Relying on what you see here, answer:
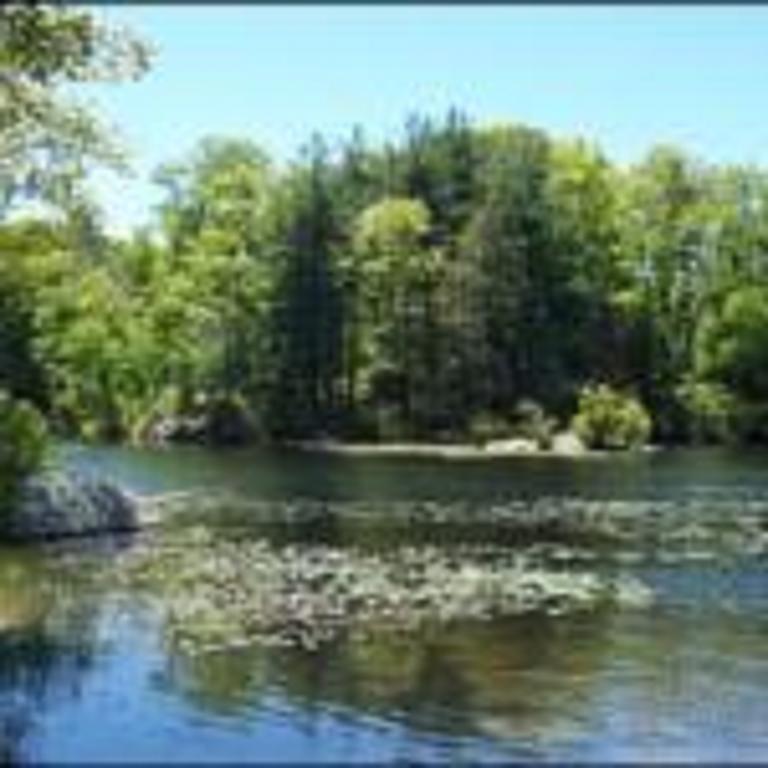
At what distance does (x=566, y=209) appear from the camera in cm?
13238

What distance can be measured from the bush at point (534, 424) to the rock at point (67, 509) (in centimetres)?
6062

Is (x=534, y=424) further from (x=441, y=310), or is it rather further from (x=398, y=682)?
(x=398, y=682)

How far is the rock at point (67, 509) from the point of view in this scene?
50.8 meters

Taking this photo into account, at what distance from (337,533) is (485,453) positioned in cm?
5498

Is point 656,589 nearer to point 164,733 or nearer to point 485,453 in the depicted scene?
point 164,733

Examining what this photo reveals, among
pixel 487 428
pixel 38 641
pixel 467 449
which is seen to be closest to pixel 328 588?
pixel 38 641

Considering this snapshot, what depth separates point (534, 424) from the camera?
116m

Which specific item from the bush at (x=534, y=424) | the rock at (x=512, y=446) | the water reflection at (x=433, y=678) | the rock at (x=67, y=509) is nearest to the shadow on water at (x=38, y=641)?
the water reflection at (x=433, y=678)

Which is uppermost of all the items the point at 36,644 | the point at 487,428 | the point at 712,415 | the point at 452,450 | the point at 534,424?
the point at 712,415

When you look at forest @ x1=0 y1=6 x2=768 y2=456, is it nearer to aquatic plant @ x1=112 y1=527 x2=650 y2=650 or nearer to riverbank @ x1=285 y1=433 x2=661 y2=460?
riverbank @ x1=285 y1=433 x2=661 y2=460

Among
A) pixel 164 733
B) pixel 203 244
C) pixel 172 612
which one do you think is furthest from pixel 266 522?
pixel 203 244

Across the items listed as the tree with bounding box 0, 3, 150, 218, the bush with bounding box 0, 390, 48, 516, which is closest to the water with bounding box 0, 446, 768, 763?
the bush with bounding box 0, 390, 48, 516

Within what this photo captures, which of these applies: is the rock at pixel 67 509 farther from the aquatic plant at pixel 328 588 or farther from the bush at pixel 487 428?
the bush at pixel 487 428

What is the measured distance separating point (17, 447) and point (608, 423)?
7051 centimetres
